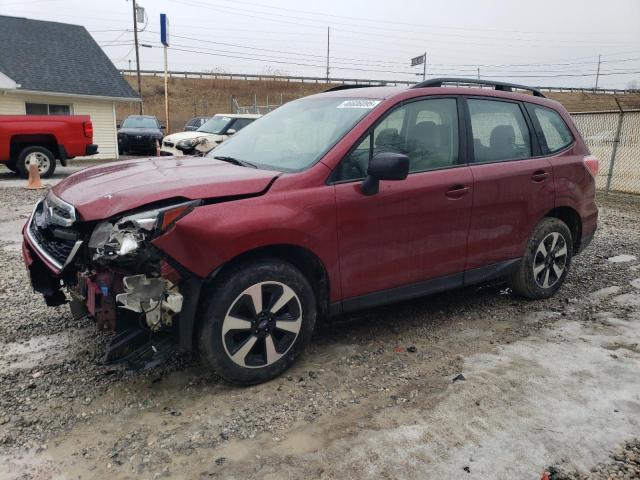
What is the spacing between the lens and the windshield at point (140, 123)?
21.2 metres

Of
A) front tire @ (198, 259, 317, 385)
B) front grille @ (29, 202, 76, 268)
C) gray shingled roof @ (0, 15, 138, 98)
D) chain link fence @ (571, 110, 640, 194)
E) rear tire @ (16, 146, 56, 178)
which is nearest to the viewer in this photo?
front tire @ (198, 259, 317, 385)

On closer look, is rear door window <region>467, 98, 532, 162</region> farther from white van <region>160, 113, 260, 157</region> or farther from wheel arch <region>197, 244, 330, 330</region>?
white van <region>160, 113, 260, 157</region>

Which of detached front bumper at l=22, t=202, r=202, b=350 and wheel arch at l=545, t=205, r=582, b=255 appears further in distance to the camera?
wheel arch at l=545, t=205, r=582, b=255

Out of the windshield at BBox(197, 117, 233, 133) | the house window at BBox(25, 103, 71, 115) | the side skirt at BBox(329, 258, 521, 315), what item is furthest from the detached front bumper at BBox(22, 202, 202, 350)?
the house window at BBox(25, 103, 71, 115)

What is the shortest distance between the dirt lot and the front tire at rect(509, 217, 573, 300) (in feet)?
1.10

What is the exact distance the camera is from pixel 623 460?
8.61 ft

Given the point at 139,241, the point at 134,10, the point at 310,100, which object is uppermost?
the point at 134,10

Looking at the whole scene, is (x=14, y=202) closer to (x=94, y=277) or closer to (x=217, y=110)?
(x=94, y=277)

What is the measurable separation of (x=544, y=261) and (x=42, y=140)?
11751 millimetres

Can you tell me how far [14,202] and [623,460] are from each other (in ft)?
32.2

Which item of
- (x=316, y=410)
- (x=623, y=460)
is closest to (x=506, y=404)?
(x=623, y=460)

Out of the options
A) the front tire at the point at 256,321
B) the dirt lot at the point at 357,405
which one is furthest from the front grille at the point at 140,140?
the front tire at the point at 256,321

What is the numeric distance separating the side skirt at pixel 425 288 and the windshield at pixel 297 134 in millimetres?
982

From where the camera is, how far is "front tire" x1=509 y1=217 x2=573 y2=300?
4.63m
